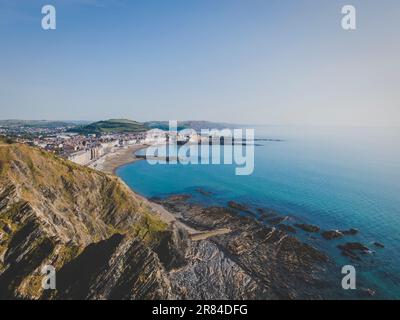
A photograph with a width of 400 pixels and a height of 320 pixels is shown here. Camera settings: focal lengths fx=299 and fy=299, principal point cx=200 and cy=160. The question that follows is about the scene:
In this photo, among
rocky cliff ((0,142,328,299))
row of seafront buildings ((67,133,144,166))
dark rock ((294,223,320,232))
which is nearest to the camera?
rocky cliff ((0,142,328,299))

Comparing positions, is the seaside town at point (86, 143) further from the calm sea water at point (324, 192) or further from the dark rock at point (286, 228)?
the dark rock at point (286, 228)

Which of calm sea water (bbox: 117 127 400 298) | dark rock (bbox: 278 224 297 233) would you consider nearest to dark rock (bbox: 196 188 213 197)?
calm sea water (bbox: 117 127 400 298)

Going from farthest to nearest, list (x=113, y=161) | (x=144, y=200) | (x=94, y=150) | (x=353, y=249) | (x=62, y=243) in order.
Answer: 1. (x=113, y=161)
2. (x=94, y=150)
3. (x=144, y=200)
4. (x=353, y=249)
5. (x=62, y=243)

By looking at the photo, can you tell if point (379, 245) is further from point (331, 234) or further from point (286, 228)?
point (286, 228)

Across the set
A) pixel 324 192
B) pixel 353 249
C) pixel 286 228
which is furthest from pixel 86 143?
pixel 353 249

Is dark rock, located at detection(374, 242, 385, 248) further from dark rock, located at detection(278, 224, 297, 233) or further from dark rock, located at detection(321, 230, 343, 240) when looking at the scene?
dark rock, located at detection(278, 224, 297, 233)

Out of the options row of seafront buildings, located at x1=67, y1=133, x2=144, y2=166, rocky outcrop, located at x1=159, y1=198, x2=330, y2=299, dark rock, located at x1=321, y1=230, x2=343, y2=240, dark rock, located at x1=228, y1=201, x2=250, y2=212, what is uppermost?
row of seafront buildings, located at x1=67, y1=133, x2=144, y2=166

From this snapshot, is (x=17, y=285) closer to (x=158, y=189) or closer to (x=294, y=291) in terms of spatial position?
Answer: (x=294, y=291)
